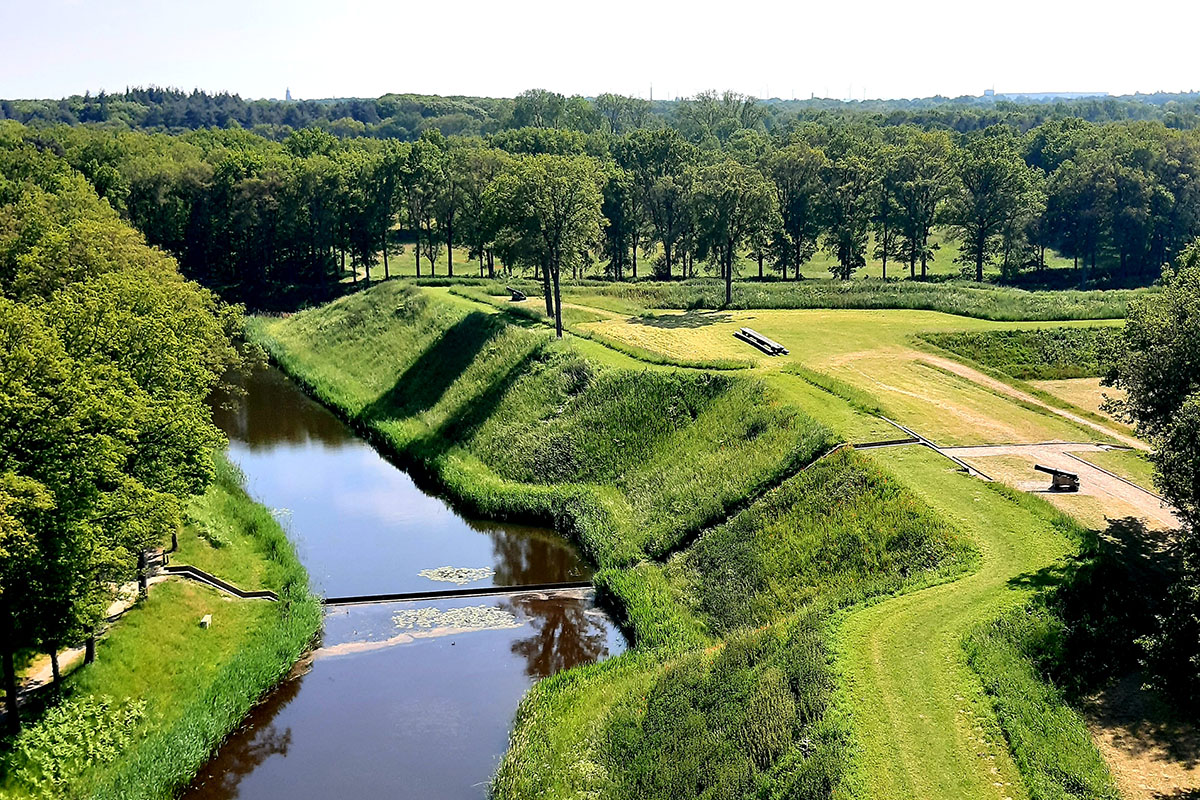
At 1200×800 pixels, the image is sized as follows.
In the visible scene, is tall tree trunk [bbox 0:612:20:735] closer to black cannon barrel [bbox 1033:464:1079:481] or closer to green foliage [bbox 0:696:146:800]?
green foliage [bbox 0:696:146:800]

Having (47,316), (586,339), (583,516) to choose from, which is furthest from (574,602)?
(586,339)

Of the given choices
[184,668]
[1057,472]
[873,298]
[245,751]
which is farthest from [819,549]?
[873,298]

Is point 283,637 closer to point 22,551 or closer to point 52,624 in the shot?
point 52,624

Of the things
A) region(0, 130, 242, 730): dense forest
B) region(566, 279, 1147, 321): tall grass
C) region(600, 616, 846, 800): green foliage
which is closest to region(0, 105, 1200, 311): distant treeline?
region(566, 279, 1147, 321): tall grass

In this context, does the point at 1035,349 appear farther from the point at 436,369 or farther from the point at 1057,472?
the point at 436,369

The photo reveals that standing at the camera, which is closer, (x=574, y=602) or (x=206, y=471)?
(x=206, y=471)

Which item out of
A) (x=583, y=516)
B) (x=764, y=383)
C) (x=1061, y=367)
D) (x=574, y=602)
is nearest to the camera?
(x=574, y=602)

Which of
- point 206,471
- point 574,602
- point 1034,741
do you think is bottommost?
point 574,602
